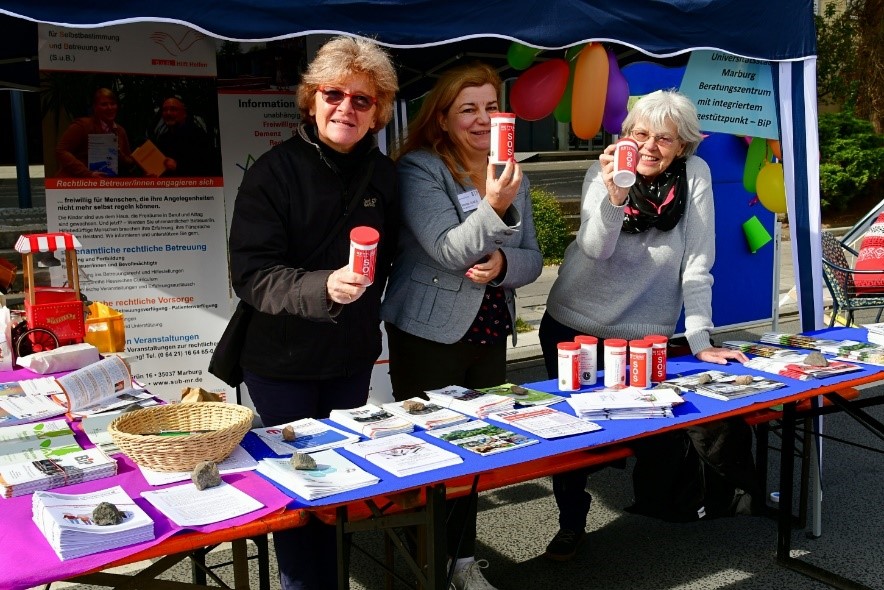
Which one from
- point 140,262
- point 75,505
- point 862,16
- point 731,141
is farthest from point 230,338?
point 862,16

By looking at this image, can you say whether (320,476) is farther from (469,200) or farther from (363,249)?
(469,200)

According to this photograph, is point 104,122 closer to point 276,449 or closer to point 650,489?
point 276,449

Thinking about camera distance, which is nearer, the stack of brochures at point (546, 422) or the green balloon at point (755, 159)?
the stack of brochures at point (546, 422)

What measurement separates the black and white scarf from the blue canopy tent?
0.55 meters

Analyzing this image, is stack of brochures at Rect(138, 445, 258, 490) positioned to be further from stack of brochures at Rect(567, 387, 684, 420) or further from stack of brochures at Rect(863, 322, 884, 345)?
stack of brochures at Rect(863, 322, 884, 345)

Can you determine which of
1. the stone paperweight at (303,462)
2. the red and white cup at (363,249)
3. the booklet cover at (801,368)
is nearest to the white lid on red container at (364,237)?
the red and white cup at (363,249)

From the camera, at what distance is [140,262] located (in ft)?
14.0

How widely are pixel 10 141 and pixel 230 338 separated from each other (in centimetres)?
2042

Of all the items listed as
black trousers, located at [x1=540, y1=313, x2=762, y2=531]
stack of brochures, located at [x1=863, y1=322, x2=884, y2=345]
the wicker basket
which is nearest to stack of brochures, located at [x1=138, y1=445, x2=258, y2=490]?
the wicker basket

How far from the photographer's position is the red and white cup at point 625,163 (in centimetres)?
267

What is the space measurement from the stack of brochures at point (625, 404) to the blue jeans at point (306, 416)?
26.7 inches

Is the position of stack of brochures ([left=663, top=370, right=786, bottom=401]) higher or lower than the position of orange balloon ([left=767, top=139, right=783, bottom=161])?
lower

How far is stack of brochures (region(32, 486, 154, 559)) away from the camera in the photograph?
1663 millimetres

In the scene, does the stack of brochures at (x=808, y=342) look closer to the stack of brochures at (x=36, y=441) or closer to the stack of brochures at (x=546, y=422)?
the stack of brochures at (x=546, y=422)
